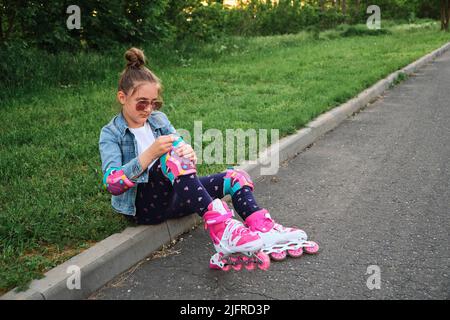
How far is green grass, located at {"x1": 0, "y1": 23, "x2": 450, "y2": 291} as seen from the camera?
2.97 metres

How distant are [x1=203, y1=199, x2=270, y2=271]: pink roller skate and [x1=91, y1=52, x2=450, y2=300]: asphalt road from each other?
6 centimetres

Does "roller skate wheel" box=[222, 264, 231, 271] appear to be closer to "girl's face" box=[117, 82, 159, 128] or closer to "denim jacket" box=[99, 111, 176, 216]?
"denim jacket" box=[99, 111, 176, 216]

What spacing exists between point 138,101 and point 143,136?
0.24 metres

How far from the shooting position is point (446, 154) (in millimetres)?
4801

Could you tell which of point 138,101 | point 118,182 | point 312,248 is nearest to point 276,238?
point 312,248

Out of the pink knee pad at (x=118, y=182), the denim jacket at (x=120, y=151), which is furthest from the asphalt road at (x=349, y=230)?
the pink knee pad at (x=118, y=182)

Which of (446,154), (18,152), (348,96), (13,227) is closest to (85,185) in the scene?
(13,227)

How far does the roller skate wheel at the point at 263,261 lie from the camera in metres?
2.81

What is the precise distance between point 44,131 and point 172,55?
551cm

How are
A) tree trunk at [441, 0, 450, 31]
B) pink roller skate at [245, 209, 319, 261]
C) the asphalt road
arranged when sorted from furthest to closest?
1. tree trunk at [441, 0, 450, 31]
2. pink roller skate at [245, 209, 319, 261]
3. the asphalt road

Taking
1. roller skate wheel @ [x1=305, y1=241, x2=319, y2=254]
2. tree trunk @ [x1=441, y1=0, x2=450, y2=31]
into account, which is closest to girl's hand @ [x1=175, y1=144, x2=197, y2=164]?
roller skate wheel @ [x1=305, y1=241, x2=319, y2=254]

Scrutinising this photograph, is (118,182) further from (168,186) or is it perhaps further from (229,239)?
(229,239)

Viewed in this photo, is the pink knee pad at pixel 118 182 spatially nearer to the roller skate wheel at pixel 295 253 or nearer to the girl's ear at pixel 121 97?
the girl's ear at pixel 121 97

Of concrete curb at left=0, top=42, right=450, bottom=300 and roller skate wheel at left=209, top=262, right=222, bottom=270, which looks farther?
roller skate wheel at left=209, top=262, right=222, bottom=270
